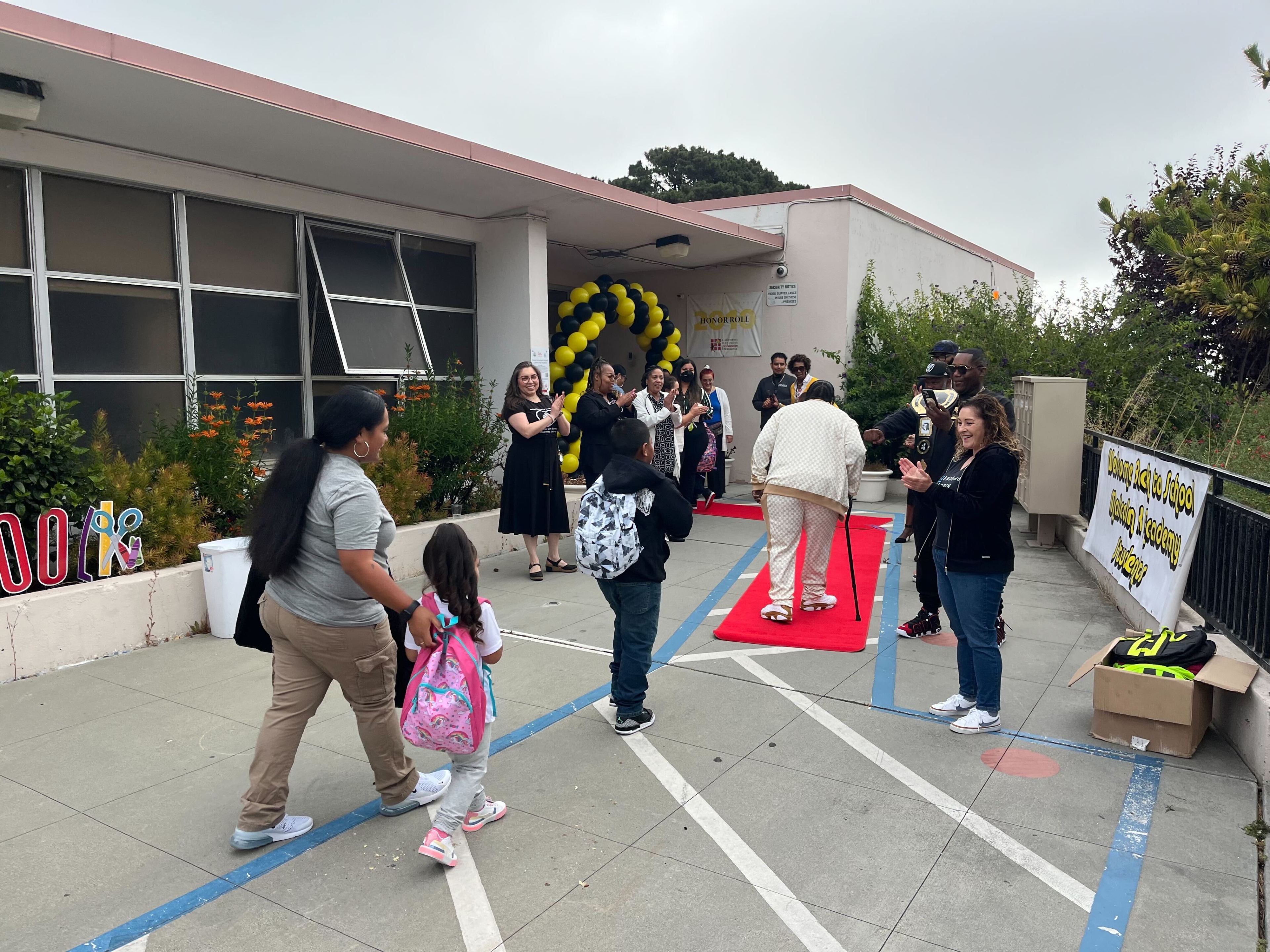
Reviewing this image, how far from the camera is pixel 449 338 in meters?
10.8

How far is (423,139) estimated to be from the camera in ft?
24.4

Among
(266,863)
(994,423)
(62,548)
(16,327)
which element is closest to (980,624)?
(994,423)

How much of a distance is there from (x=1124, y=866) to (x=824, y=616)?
343 cm

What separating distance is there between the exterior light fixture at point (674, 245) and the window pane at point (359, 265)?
3.70 meters

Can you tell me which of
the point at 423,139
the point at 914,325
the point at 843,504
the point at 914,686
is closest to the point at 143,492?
the point at 423,139

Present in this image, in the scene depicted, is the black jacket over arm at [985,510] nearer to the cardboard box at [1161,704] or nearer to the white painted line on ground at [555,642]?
the cardboard box at [1161,704]

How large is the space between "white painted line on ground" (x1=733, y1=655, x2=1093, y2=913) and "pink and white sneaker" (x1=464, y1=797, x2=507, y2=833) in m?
1.79

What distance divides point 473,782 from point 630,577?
1.35 metres

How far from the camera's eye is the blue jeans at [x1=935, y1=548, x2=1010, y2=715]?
4.41 m

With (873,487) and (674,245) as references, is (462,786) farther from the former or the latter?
(674,245)

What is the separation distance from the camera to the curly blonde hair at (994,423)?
4.36 m

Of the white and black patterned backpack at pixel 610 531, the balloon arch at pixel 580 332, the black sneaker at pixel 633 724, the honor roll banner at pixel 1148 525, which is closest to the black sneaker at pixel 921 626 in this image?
the honor roll banner at pixel 1148 525

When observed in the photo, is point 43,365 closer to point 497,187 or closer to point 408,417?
point 408,417

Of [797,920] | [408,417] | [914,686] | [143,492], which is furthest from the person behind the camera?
[408,417]
